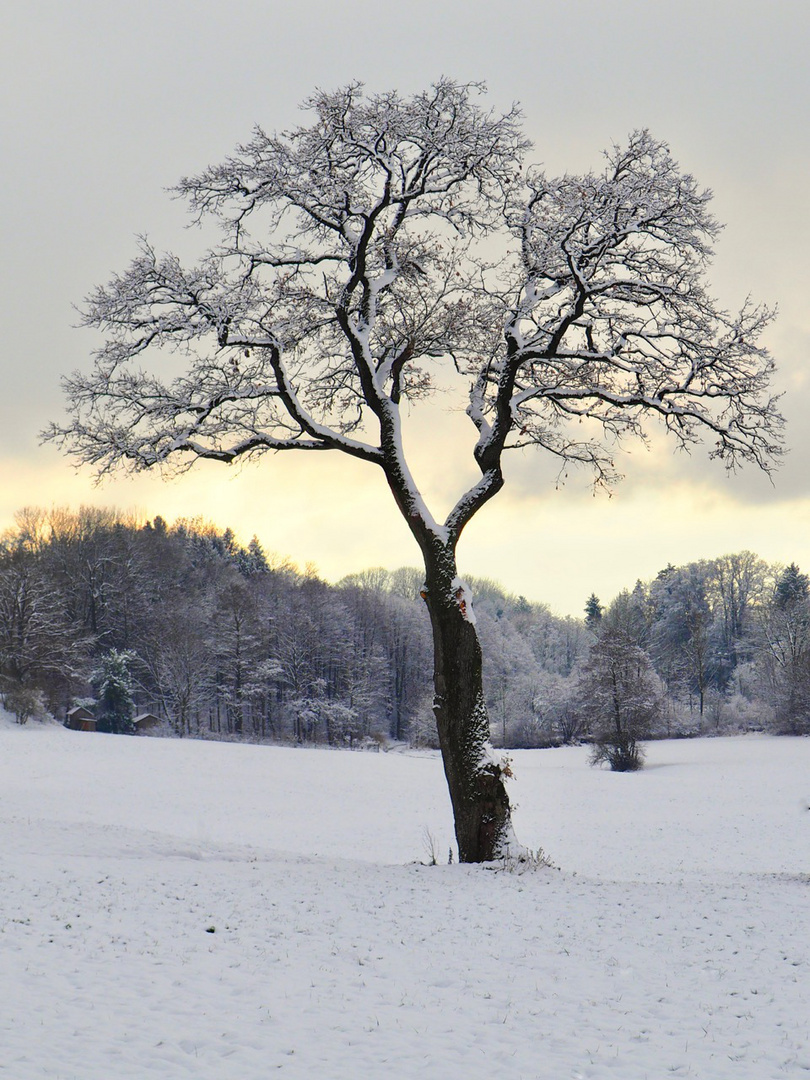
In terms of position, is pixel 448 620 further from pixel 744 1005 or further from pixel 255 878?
pixel 744 1005

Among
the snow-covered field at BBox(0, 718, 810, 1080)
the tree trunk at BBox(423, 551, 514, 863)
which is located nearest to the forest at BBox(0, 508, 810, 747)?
the tree trunk at BBox(423, 551, 514, 863)

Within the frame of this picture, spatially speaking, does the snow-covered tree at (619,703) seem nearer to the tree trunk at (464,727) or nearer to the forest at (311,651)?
the forest at (311,651)

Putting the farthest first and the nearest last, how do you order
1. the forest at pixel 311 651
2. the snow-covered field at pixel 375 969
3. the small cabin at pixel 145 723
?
the small cabin at pixel 145 723, the forest at pixel 311 651, the snow-covered field at pixel 375 969

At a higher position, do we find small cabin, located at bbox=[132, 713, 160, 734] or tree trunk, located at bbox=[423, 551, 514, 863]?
tree trunk, located at bbox=[423, 551, 514, 863]

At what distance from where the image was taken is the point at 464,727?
37.5ft

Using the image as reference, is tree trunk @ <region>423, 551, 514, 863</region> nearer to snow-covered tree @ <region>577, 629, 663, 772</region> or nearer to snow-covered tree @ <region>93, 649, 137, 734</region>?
snow-covered tree @ <region>577, 629, 663, 772</region>

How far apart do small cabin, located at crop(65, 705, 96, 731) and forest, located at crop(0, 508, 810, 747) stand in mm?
717

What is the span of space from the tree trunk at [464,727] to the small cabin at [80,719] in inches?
1704

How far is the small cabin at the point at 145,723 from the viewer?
53.7 m

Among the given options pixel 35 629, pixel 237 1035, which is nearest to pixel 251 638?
pixel 35 629

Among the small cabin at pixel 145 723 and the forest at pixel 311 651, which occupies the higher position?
the forest at pixel 311 651

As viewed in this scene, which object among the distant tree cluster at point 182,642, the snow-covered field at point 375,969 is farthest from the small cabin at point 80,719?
the snow-covered field at point 375,969

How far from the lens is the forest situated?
47344mm

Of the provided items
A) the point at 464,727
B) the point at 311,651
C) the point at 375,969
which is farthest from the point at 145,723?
the point at 375,969
